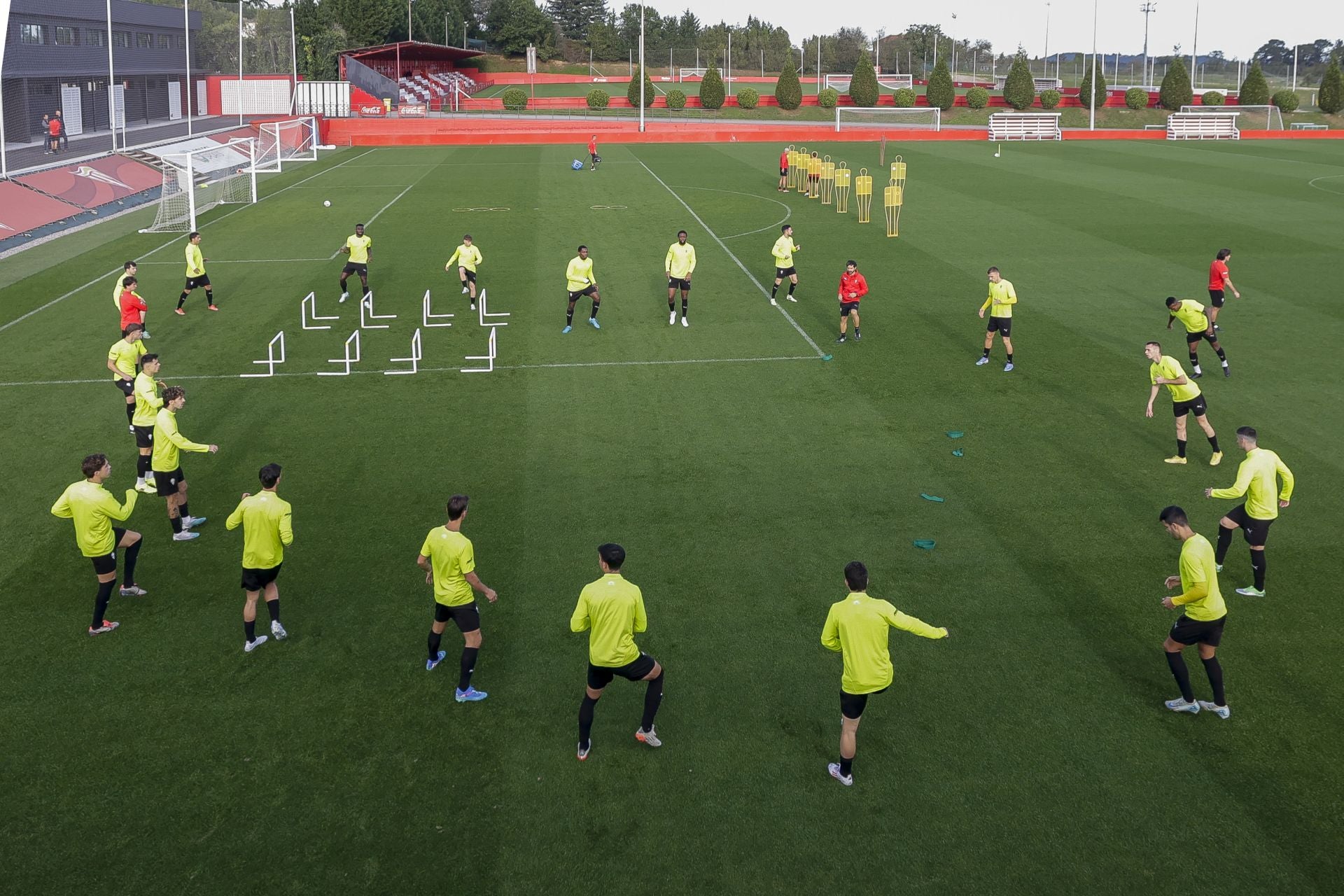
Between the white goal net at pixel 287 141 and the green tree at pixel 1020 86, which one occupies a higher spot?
the green tree at pixel 1020 86

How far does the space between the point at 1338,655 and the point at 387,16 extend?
122304 millimetres

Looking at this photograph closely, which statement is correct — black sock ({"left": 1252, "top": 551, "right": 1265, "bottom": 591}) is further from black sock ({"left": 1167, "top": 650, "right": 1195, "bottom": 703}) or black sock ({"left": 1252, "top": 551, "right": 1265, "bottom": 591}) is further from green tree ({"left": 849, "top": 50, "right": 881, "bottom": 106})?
green tree ({"left": 849, "top": 50, "right": 881, "bottom": 106})

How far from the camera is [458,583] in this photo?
374 inches

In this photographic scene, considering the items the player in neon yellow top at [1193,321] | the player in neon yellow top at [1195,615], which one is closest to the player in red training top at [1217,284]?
the player in neon yellow top at [1193,321]

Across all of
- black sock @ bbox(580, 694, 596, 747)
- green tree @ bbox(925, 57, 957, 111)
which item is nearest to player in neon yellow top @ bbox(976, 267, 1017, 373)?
black sock @ bbox(580, 694, 596, 747)

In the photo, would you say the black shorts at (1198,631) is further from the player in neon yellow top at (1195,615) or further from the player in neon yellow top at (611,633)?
the player in neon yellow top at (611,633)

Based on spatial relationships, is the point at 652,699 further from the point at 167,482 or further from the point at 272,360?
the point at 272,360

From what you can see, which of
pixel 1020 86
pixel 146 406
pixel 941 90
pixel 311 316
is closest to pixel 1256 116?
pixel 1020 86

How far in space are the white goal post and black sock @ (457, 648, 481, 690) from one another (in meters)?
74.2

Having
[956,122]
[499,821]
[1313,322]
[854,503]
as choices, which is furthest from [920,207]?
[956,122]

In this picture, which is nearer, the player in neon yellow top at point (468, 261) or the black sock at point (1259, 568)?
the black sock at point (1259, 568)

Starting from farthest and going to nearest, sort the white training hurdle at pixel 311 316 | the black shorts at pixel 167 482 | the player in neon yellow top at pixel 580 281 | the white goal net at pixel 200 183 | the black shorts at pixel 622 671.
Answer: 1. the white goal net at pixel 200 183
2. the white training hurdle at pixel 311 316
3. the player in neon yellow top at pixel 580 281
4. the black shorts at pixel 167 482
5. the black shorts at pixel 622 671

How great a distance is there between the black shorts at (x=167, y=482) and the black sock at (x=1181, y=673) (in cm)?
1088

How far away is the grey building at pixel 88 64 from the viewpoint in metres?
53.2
